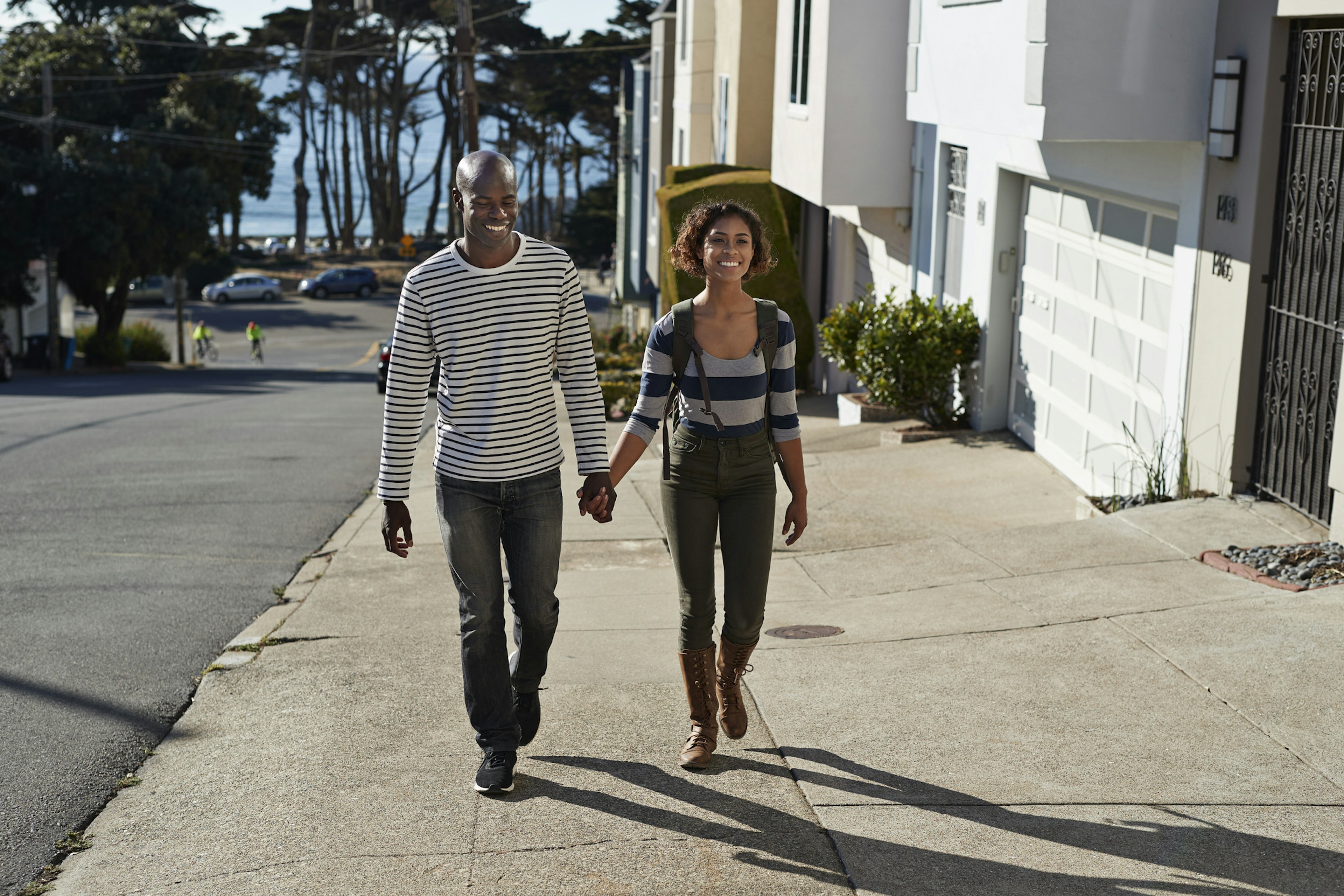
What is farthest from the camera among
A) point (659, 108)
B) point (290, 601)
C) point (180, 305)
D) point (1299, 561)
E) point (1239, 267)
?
point (180, 305)

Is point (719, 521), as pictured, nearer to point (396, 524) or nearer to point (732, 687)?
point (732, 687)

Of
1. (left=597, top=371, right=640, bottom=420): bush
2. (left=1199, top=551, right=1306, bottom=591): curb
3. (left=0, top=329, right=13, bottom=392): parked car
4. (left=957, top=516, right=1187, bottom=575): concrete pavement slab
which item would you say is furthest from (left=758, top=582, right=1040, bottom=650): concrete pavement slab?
(left=0, top=329, right=13, bottom=392): parked car

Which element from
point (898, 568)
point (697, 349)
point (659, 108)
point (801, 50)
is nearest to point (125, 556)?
point (898, 568)

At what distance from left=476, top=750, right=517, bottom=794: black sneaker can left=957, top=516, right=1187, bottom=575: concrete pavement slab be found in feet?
11.8

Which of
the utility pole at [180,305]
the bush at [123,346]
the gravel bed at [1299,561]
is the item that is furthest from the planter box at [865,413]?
the utility pole at [180,305]

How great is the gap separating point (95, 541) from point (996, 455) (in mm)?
6902

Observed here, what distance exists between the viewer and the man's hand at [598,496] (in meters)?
4.59

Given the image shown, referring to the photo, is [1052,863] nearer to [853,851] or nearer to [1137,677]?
[853,851]

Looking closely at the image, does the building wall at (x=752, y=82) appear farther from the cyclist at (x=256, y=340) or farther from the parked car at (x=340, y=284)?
the parked car at (x=340, y=284)

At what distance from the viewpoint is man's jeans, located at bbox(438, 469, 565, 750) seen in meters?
4.48

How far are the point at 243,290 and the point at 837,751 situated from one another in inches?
2357

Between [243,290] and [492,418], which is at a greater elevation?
[492,418]

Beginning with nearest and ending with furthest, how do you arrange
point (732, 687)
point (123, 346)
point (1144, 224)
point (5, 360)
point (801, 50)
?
point (732, 687)
point (1144, 224)
point (801, 50)
point (5, 360)
point (123, 346)

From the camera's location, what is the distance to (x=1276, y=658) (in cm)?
550
